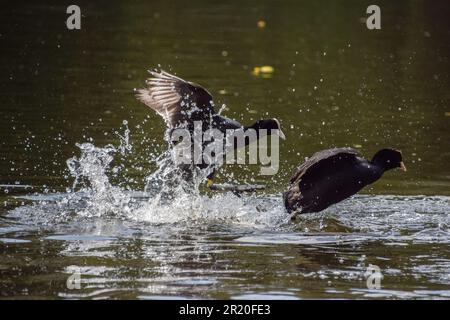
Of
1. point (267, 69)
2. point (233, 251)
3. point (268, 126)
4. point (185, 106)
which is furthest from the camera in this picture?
point (267, 69)

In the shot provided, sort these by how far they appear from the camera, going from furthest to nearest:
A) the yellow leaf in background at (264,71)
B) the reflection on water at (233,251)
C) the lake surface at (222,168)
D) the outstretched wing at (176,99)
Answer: the yellow leaf in background at (264,71) → the outstretched wing at (176,99) → the lake surface at (222,168) → the reflection on water at (233,251)

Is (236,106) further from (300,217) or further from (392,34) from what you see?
(392,34)

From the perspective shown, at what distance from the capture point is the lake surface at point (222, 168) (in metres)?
6.46

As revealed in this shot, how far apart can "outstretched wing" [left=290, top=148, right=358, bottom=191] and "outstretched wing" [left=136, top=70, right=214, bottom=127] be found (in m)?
1.05

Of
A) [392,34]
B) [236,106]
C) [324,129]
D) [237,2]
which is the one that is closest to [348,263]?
[324,129]

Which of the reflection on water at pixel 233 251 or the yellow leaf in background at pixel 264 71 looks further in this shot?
the yellow leaf in background at pixel 264 71

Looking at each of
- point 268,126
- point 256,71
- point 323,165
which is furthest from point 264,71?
point 323,165

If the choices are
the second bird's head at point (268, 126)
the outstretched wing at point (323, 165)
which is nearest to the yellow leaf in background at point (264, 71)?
the second bird's head at point (268, 126)

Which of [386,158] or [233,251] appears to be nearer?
[233,251]

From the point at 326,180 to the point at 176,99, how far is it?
61.4 inches

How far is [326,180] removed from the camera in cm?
779

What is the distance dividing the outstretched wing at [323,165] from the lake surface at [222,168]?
0.37 meters

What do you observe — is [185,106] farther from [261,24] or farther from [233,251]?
[261,24]

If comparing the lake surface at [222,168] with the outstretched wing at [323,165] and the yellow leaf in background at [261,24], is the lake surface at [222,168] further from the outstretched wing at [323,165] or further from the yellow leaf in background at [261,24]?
the outstretched wing at [323,165]
